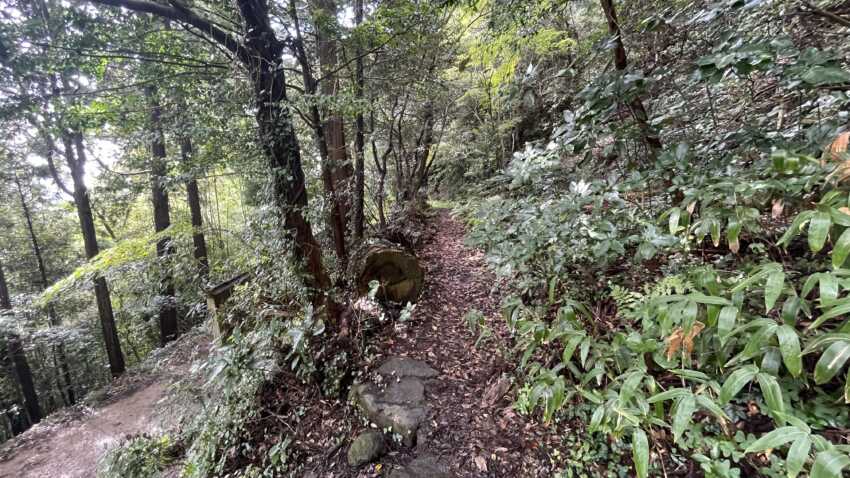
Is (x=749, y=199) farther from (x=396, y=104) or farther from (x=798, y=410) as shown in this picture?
(x=396, y=104)

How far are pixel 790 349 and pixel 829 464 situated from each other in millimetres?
301

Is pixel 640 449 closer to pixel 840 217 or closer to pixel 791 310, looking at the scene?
pixel 791 310

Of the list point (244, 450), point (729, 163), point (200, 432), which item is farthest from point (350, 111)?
point (200, 432)

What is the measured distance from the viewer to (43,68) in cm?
244

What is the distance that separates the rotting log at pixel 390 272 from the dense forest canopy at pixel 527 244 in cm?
2

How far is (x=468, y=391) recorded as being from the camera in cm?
247


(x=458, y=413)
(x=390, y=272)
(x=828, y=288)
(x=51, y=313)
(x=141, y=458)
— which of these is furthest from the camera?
(x=51, y=313)

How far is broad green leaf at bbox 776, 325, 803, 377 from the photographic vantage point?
950mm

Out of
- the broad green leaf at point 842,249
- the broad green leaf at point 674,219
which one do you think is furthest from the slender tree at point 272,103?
the broad green leaf at point 842,249

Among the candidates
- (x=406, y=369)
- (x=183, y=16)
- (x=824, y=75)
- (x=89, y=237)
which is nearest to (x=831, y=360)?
(x=824, y=75)

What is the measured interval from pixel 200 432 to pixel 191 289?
1691 millimetres

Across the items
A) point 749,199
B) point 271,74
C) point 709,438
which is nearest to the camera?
point 709,438

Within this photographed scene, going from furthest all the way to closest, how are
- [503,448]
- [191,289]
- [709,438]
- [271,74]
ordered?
1. [191,289]
2. [271,74]
3. [503,448]
4. [709,438]

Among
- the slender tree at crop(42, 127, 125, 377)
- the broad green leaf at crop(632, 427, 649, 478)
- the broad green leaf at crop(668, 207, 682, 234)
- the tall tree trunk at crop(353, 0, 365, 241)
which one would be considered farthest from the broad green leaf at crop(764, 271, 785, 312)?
the slender tree at crop(42, 127, 125, 377)
